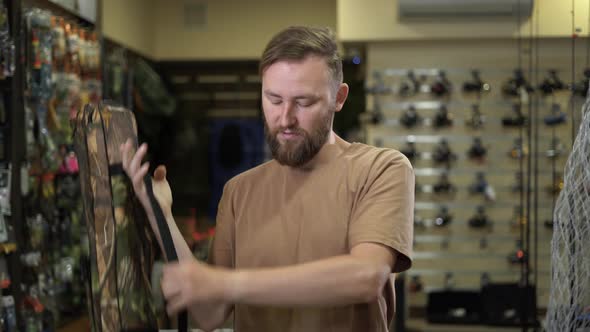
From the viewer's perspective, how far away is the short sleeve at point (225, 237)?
5.76ft

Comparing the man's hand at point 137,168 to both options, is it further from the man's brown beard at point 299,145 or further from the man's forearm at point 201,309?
the man's brown beard at point 299,145

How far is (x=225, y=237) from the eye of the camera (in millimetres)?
1754

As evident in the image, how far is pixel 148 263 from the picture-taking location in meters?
1.55

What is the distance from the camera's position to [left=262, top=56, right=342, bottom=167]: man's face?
1538 mm

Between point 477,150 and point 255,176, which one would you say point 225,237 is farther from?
point 477,150

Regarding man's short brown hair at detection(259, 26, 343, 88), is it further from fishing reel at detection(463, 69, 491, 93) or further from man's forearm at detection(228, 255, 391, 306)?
fishing reel at detection(463, 69, 491, 93)

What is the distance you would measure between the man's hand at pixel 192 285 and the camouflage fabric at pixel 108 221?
9.3 inches

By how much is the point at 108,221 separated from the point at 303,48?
0.56 meters

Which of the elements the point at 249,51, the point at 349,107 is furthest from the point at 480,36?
the point at 249,51

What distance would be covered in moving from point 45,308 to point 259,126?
4.41 m

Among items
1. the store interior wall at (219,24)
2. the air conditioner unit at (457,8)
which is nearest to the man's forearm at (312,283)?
the air conditioner unit at (457,8)

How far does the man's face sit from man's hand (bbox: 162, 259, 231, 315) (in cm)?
44

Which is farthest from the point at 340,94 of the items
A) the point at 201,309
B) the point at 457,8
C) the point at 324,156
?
the point at 457,8

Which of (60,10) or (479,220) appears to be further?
(479,220)
